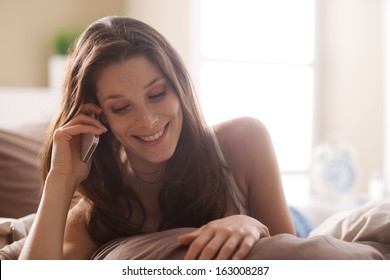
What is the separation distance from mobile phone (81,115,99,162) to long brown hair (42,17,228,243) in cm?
6

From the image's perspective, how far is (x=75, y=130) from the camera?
106 centimetres

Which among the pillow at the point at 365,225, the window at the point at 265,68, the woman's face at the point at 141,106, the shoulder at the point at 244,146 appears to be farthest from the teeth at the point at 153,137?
the window at the point at 265,68

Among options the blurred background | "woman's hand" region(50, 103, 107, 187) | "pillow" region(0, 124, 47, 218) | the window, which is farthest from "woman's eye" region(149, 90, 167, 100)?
the window

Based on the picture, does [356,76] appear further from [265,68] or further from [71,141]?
[71,141]

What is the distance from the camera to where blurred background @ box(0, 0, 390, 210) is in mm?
3514

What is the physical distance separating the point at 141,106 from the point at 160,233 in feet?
0.85

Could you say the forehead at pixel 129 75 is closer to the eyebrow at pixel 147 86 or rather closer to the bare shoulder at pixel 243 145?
the eyebrow at pixel 147 86

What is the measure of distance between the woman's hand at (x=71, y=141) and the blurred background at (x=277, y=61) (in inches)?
90.5

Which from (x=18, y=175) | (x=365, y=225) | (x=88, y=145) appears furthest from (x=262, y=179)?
(x=18, y=175)

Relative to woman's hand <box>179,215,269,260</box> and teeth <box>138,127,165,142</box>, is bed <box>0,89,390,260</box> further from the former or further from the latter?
teeth <box>138,127,165,142</box>

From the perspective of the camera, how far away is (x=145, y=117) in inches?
40.1

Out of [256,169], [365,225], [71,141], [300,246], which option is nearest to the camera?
[300,246]

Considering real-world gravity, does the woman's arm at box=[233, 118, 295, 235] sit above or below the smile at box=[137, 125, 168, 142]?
below

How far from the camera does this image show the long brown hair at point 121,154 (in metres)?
1.05
